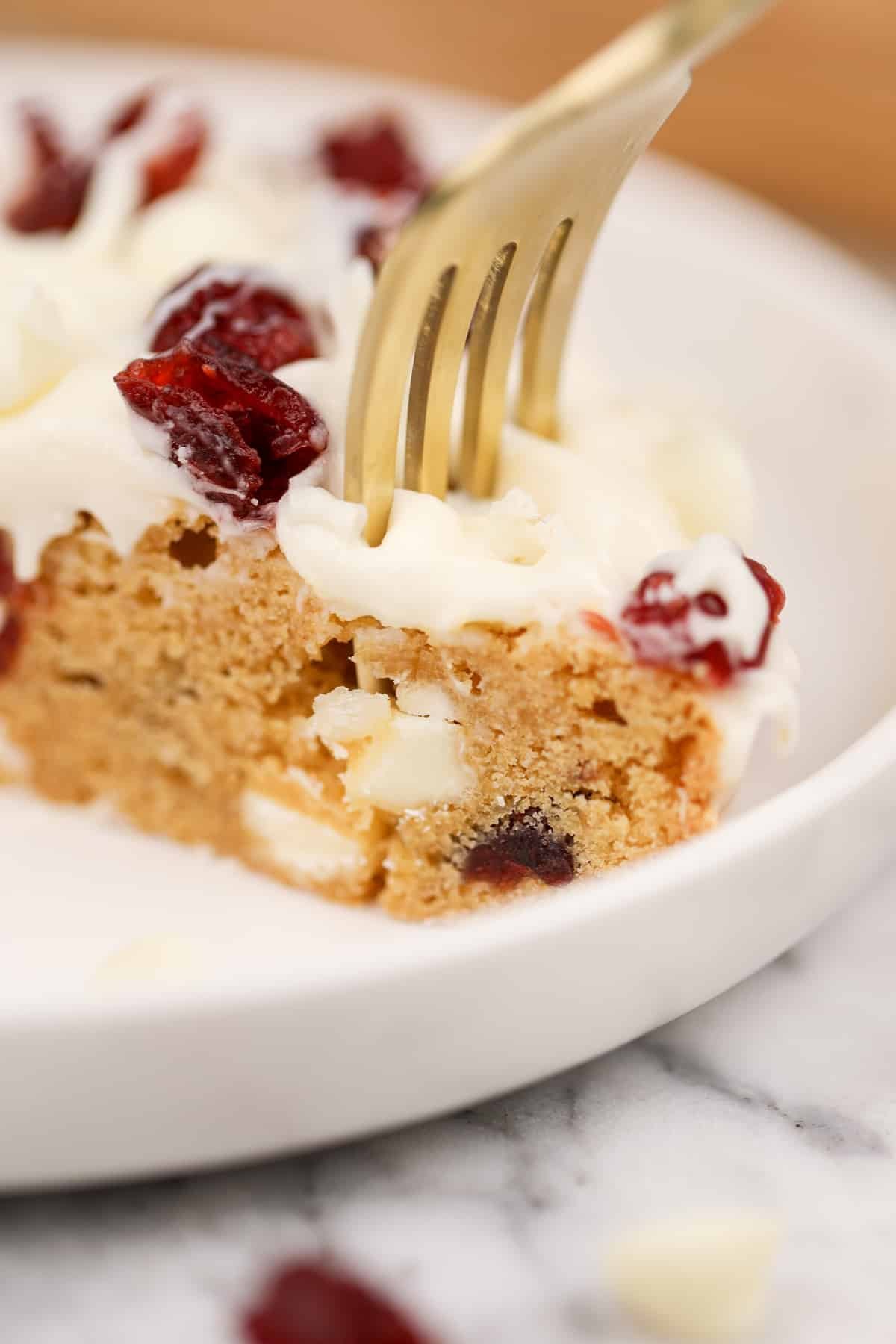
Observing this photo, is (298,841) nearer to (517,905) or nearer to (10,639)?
(517,905)

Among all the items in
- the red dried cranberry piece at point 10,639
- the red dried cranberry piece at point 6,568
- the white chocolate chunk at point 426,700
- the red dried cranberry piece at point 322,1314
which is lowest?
the red dried cranberry piece at point 322,1314

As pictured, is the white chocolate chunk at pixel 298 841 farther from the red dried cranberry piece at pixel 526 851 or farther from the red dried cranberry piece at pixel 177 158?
the red dried cranberry piece at pixel 177 158

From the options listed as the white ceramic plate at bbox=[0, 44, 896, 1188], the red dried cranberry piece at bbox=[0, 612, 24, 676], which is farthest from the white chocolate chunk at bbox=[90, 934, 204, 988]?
the red dried cranberry piece at bbox=[0, 612, 24, 676]

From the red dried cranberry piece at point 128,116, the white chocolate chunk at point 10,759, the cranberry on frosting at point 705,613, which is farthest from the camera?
the red dried cranberry piece at point 128,116

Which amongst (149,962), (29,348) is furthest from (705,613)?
(29,348)

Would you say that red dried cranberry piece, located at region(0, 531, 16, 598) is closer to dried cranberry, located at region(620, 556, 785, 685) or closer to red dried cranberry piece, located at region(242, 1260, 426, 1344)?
dried cranberry, located at region(620, 556, 785, 685)

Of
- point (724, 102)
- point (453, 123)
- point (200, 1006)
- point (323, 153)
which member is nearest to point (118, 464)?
point (200, 1006)

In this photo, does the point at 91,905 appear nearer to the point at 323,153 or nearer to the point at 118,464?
the point at 118,464

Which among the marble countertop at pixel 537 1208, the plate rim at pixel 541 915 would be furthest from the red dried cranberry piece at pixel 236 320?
the marble countertop at pixel 537 1208
